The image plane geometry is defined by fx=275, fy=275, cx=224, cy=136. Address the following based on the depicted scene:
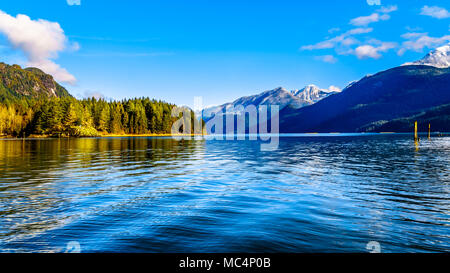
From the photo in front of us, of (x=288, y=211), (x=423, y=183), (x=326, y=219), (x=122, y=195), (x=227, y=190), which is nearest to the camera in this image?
(x=326, y=219)

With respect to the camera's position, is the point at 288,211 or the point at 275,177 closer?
the point at 288,211

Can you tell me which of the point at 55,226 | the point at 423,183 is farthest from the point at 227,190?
the point at 423,183

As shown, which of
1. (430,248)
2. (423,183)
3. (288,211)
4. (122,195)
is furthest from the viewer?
(423,183)

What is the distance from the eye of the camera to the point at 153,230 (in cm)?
1123

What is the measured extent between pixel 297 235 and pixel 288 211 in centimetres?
381

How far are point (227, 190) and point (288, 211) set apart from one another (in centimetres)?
675

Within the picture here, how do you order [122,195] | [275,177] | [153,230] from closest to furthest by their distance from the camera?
[153,230]
[122,195]
[275,177]

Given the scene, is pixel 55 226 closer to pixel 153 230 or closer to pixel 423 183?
pixel 153 230

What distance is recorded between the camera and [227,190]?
2047cm
